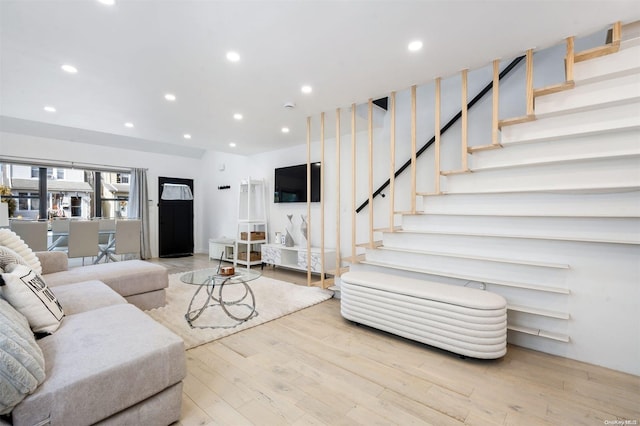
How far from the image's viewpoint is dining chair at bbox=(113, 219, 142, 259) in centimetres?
475

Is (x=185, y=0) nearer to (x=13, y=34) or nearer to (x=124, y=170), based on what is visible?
(x=13, y=34)

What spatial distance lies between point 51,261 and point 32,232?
1.68m

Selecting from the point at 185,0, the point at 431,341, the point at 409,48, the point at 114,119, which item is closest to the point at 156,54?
the point at 185,0

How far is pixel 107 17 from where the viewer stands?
6.16 feet

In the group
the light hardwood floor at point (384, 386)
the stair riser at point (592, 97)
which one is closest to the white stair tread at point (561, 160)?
the stair riser at point (592, 97)

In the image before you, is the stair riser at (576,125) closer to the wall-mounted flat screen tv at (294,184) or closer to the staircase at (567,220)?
the staircase at (567,220)

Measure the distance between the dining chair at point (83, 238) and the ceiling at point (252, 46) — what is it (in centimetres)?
167

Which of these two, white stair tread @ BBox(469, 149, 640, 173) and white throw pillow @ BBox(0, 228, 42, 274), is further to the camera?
white throw pillow @ BBox(0, 228, 42, 274)

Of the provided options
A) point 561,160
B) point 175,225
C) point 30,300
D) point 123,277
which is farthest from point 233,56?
point 175,225

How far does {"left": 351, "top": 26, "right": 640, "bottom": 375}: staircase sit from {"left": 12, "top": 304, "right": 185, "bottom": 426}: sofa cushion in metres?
2.29

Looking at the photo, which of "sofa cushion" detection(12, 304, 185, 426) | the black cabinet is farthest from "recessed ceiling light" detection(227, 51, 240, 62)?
the black cabinet

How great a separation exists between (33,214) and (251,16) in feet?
19.9

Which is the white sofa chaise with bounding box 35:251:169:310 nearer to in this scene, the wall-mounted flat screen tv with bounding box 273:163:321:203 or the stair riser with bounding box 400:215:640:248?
the wall-mounted flat screen tv with bounding box 273:163:321:203

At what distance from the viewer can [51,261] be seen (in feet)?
9.39
